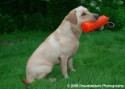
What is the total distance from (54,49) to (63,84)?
0.83 meters

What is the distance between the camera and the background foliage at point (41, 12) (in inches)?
535

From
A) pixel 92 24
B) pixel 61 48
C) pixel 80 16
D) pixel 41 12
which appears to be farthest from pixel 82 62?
pixel 41 12

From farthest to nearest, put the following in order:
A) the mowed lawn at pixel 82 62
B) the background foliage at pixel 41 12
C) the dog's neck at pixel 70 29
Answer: the background foliage at pixel 41 12 → the dog's neck at pixel 70 29 → the mowed lawn at pixel 82 62

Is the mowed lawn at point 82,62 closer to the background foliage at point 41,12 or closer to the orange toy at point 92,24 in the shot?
the orange toy at point 92,24

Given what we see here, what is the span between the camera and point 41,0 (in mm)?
13797

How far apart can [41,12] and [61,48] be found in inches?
298

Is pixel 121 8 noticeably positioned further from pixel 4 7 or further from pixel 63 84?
pixel 63 84

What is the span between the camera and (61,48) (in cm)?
710

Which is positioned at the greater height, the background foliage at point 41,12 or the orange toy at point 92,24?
the orange toy at point 92,24

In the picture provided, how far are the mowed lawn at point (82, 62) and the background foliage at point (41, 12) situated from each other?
1.51 meters

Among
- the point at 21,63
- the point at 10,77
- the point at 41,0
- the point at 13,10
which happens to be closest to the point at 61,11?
the point at 41,0

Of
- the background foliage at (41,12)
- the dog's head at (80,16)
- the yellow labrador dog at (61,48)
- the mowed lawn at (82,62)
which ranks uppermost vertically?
the dog's head at (80,16)

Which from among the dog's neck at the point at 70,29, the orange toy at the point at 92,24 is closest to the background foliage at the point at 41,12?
the orange toy at the point at 92,24

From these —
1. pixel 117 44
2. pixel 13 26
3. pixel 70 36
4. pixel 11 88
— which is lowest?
pixel 13 26
